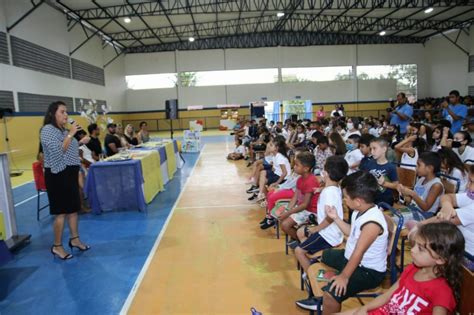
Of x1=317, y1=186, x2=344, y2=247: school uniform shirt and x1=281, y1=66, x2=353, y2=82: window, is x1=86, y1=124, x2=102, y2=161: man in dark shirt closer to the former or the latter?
x1=317, y1=186, x2=344, y2=247: school uniform shirt

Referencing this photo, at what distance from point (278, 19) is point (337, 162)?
19545 millimetres

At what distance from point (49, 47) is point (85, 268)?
13.3 metres

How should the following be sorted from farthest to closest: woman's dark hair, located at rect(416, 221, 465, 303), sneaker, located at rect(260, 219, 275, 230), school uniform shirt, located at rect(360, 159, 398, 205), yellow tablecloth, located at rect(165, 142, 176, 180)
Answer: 1. yellow tablecloth, located at rect(165, 142, 176, 180)
2. sneaker, located at rect(260, 219, 275, 230)
3. school uniform shirt, located at rect(360, 159, 398, 205)
4. woman's dark hair, located at rect(416, 221, 465, 303)

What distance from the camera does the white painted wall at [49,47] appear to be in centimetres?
1114

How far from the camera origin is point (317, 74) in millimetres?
24500

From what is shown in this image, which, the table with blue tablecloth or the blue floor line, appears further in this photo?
the table with blue tablecloth

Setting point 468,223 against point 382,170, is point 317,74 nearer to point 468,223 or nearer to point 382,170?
point 382,170

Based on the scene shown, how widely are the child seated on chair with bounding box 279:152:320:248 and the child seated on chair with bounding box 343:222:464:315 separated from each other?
171 centimetres

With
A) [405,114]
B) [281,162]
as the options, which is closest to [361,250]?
[281,162]

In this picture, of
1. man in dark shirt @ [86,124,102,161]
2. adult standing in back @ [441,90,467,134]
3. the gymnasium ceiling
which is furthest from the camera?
the gymnasium ceiling

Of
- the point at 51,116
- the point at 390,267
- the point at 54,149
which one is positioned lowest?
the point at 390,267

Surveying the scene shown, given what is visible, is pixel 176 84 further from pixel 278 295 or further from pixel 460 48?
pixel 278 295

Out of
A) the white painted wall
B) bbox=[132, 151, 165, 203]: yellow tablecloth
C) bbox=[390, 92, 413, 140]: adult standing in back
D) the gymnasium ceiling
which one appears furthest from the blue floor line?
the gymnasium ceiling

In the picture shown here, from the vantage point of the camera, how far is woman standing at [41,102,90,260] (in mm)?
3525
